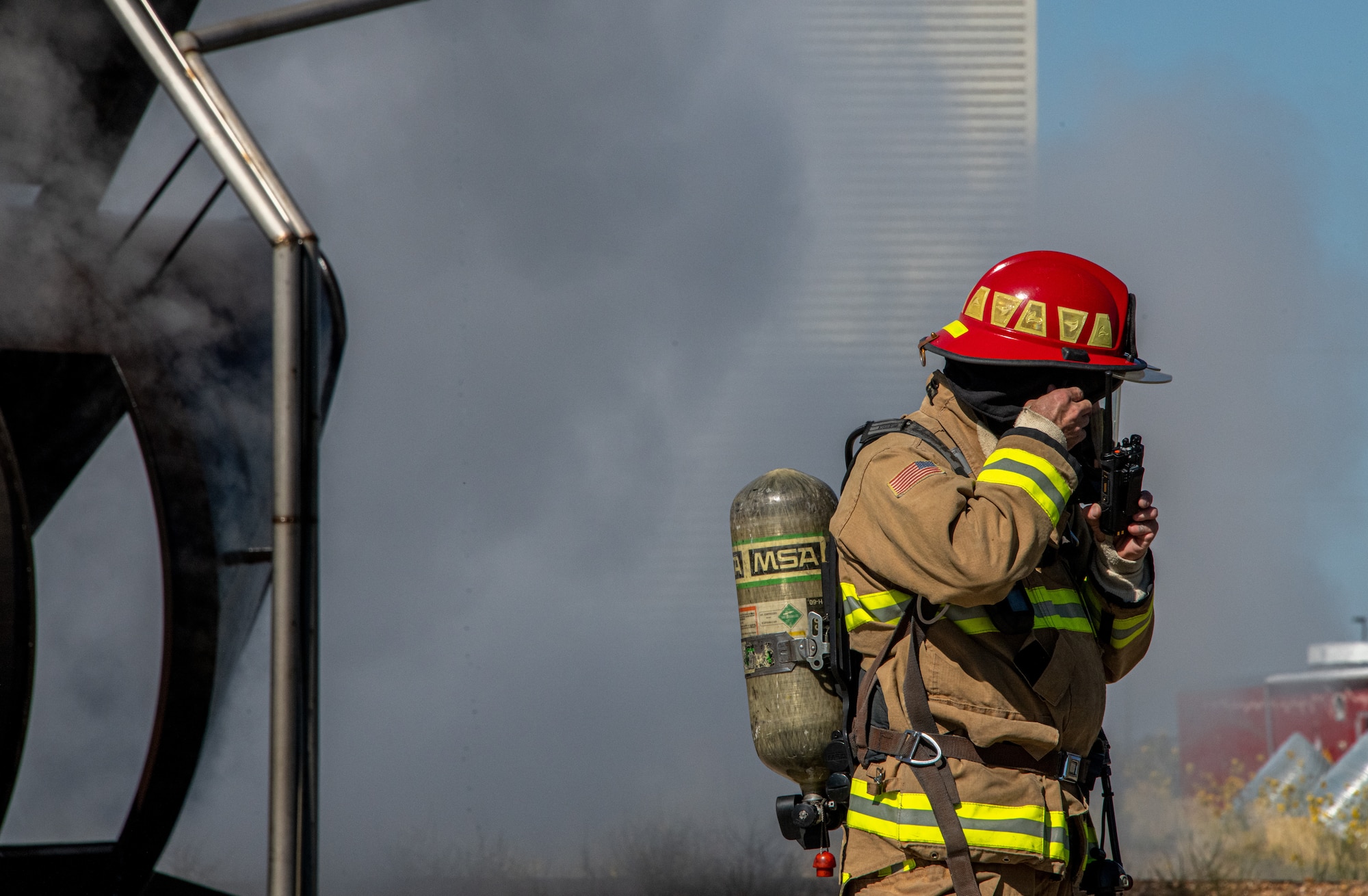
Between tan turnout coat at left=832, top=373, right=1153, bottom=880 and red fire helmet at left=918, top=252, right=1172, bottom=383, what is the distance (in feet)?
0.46

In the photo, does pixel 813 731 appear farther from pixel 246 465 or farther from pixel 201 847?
pixel 201 847

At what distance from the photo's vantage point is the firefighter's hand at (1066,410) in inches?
81.4

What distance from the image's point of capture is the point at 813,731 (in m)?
2.29

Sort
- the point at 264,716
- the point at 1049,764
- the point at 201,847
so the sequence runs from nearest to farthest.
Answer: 1. the point at 1049,764
2. the point at 264,716
3. the point at 201,847

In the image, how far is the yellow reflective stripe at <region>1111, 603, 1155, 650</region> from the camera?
229 cm

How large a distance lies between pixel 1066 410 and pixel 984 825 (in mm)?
669

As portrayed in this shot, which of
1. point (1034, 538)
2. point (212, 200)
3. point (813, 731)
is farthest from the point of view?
point (212, 200)

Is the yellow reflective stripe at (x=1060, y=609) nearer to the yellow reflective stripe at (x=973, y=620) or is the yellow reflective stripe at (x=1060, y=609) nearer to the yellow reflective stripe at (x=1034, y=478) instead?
the yellow reflective stripe at (x=973, y=620)

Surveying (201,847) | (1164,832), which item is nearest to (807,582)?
(201,847)

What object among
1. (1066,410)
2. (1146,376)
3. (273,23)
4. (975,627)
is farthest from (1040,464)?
(273,23)

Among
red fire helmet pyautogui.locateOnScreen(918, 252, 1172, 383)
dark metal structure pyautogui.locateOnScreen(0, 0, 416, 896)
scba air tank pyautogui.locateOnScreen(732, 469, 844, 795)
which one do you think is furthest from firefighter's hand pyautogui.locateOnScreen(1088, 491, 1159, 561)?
dark metal structure pyautogui.locateOnScreen(0, 0, 416, 896)

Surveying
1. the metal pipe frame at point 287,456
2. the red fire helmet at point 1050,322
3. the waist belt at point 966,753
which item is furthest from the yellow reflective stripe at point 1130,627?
the metal pipe frame at point 287,456

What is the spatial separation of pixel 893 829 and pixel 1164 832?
15.6ft

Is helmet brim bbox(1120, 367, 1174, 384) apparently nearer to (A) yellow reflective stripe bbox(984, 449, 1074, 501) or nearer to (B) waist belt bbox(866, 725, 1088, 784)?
(A) yellow reflective stripe bbox(984, 449, 1074, 501)
